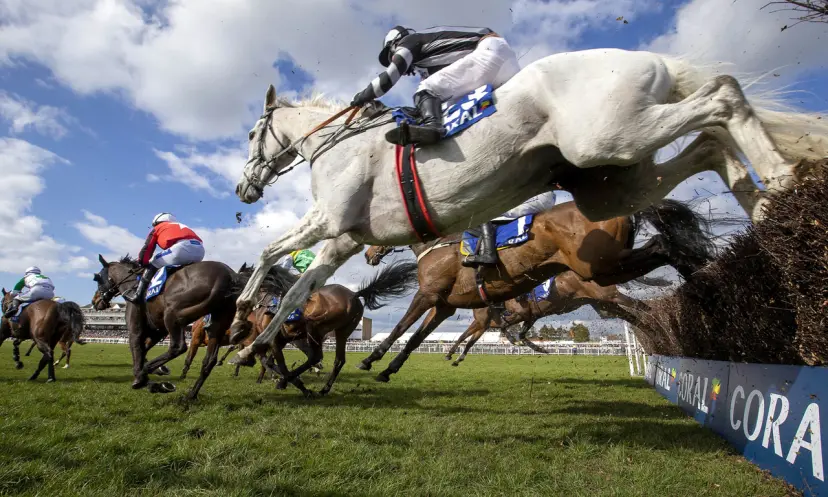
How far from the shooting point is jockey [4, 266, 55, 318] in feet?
36.4

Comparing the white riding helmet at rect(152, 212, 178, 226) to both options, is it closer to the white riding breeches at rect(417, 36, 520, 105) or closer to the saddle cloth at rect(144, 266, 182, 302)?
the saddle cloth at rect(144, 266, 182, 302)

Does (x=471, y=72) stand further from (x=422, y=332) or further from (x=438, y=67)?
(x=422, y=332)

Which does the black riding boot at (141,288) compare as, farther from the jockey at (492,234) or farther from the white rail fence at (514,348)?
the white rail fence at (514,348)

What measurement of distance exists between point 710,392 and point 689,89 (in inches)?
110

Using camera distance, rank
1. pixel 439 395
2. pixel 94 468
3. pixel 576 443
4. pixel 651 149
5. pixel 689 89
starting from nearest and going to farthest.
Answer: pixel 94 468, pixel 651 149, pixel 689 89, pixel 576 443, pixel 439 395

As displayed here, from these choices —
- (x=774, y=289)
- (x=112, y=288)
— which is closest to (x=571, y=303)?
(x=774, y=289)

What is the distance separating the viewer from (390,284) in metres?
8.95

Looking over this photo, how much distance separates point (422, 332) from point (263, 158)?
3772mm

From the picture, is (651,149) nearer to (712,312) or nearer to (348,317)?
(712,312)

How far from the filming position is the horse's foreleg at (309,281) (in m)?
4.19

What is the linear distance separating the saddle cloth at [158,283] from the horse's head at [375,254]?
117 inches

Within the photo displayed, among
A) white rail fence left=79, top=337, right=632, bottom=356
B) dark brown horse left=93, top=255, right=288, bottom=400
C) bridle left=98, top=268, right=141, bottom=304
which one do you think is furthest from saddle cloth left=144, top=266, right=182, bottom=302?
white rail fence left=79, top=337, right=632, bottom=356

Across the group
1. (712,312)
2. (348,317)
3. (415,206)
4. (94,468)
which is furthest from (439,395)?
(94,468)

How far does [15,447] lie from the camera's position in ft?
10.8
